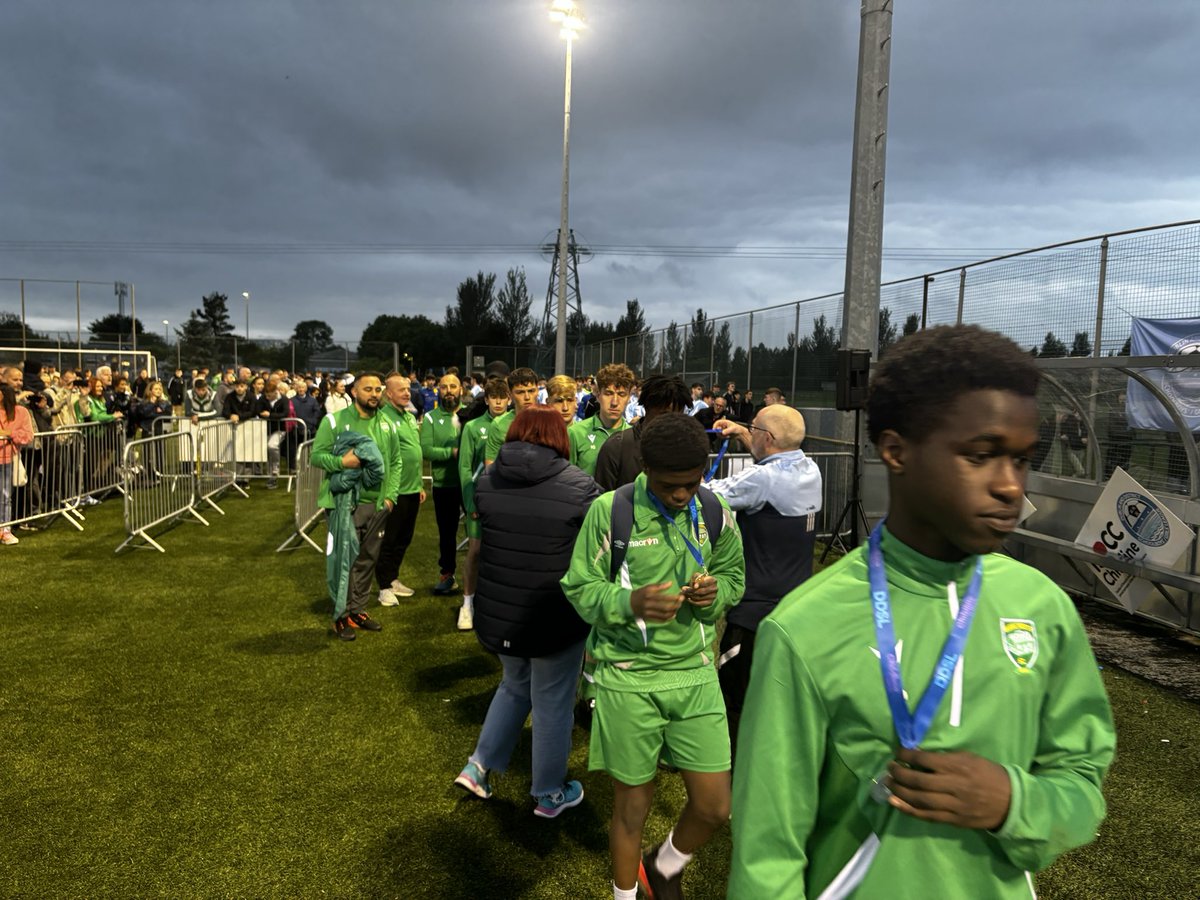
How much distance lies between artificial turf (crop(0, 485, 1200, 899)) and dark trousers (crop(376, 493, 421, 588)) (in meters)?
0.52

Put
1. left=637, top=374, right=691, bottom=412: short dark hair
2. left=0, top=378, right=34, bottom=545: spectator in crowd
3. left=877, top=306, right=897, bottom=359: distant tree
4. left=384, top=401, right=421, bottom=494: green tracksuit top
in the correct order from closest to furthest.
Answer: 1. left=637, top=374, right=691, bottom=412: short dark hair
2. left=384, top=401, right=421, bottom=494: green tracksuit top
3. left=0, top=378, right=34, bottom=545: spectator in crowd
4. left=877, top=306, right=897, bottom=359: distant tree

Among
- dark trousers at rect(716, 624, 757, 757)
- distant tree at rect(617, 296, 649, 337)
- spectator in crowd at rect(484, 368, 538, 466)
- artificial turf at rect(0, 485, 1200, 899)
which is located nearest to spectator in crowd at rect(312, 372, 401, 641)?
artificial turf at rect(0, 485, 1200, 899)

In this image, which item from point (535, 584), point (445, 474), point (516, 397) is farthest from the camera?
point (445, 474)

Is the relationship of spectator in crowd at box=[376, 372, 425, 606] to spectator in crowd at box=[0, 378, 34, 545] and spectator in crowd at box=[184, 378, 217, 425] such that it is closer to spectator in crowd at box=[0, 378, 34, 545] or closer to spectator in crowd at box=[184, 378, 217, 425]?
spectator in crowd at box=[0, 378, 34, 545]

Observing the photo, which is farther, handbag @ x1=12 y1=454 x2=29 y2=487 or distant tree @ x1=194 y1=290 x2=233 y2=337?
distant tree @ x1=194 y1=290 x2=233 y2=337

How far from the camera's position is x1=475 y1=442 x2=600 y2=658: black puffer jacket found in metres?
3.60

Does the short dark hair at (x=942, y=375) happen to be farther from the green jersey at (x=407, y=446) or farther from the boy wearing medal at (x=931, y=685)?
the green jersey at (x=407, y=446)

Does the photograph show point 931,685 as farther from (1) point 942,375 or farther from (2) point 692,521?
(2) point 692,521

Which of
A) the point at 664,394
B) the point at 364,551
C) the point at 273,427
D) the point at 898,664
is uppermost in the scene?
the point at 664,394

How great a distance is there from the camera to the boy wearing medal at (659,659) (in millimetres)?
2789

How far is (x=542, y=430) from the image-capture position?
3732 millimetres

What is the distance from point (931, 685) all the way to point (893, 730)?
0.33 ft

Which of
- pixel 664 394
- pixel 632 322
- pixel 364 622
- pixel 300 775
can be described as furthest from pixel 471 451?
pixel 632 322

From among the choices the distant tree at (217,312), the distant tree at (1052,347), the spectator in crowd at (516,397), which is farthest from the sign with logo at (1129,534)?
the distant tree at (217,312)
